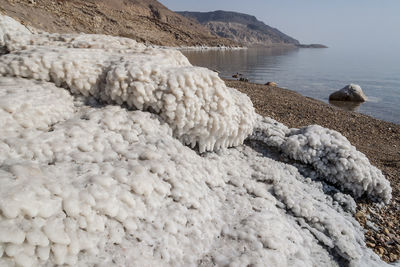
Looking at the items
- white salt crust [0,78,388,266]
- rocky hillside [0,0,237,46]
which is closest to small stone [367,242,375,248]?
white salt crust [0,78,388,266]

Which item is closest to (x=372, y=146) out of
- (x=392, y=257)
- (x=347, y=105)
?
(x=392, y=257)

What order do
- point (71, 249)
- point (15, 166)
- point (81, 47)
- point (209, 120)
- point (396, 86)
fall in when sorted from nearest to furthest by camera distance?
point (71, 249) < point (15, 166) < point (209, 120) < point (81, 47) < point (396, 86)

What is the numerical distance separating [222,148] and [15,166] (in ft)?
8.16

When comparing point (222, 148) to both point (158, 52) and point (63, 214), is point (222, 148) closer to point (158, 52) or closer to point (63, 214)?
point (158, 52)

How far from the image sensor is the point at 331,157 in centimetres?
384

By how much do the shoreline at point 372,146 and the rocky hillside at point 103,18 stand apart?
58.5 ft

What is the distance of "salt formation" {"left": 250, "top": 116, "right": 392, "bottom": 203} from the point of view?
371cm

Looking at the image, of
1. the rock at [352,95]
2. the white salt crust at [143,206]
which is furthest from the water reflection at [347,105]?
the white salt crust at [143,206]

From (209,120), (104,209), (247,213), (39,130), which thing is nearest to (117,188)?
(104,209)

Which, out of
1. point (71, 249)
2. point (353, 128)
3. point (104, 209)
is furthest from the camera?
point (353, 128)

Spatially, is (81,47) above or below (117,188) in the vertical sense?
above

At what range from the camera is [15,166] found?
1.58m

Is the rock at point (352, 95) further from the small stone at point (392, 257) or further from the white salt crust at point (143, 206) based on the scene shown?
the small stone at point (392, 257)

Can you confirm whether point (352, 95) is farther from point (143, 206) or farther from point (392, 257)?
point (143, 206)
